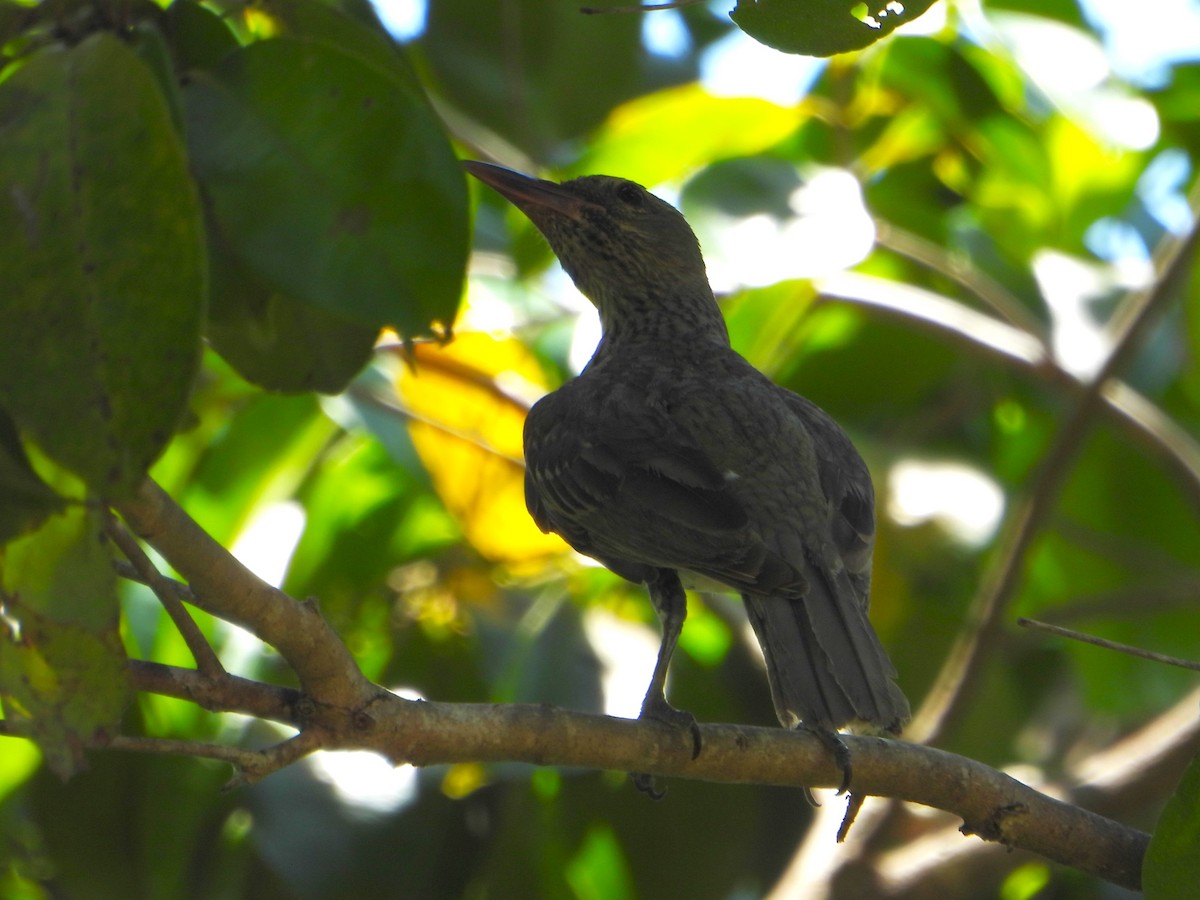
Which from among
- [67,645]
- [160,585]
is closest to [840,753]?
[160,585]

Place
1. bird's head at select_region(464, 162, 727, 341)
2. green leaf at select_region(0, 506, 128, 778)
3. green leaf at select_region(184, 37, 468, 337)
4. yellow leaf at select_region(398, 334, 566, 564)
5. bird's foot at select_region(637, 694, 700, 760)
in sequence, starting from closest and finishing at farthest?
green leaf at select_region(0, 506, 128, 778) → green leaf at select_region(184, 37, 468, 337) → bird's foot at select_region(637, 694, 700, 760) → bird's head at select_region(464, 162, 727, 341) → yellow leaf at select_region(398, 334, 566, 564)

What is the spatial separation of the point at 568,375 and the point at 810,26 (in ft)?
9.05

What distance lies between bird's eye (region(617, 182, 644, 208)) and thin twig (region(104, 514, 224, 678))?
103 inches

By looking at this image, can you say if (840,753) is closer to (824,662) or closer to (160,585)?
(824,662)

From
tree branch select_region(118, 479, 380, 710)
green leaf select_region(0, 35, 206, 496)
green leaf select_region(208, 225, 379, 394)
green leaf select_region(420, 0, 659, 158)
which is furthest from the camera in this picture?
green leaf select_region(420, 0, 659, 158)

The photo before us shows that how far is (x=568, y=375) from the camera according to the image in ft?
14.8

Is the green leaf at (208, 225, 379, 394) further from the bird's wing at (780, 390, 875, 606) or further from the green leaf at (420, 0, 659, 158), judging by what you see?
the green leaf at (420, 0, 659, 158)

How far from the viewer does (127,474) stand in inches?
55.1

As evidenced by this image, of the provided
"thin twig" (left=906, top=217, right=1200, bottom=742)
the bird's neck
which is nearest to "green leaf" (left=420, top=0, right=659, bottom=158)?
the bird's neck

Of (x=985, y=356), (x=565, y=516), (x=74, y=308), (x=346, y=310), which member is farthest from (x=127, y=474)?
(x=985, y=356)

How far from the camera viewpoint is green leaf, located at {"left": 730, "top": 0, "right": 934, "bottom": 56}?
178cm

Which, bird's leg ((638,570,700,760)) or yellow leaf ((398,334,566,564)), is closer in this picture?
bird's leg ((638,570,700,760))

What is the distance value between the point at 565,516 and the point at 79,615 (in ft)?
6.19

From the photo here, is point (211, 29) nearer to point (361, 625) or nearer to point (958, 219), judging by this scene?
point (361, 625)
